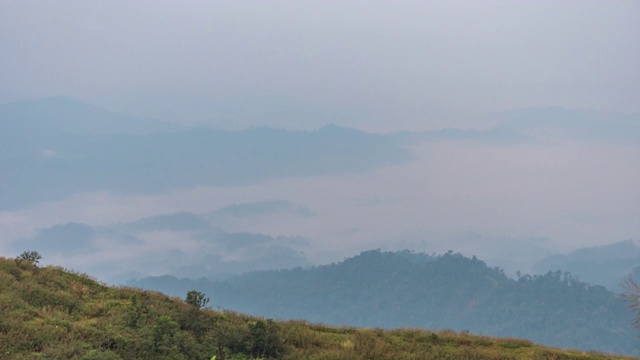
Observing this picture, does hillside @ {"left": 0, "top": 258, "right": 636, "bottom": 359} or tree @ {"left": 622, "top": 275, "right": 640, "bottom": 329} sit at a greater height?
tree @ {"left": 622, "top": 275, "right": 640, "bottom": 329}

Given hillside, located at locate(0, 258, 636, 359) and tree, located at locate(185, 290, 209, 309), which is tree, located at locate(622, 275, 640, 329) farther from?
tree, located at locate(185, 290, 209, 309)

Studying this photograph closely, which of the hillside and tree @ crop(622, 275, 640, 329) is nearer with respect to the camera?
tree @ crop(622, 275, 640, 329)

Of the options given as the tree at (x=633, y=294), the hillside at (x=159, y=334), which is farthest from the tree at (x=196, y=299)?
the tree at (x=633, y=294)

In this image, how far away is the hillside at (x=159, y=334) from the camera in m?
19.4

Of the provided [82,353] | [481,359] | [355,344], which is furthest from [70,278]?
[481,359]

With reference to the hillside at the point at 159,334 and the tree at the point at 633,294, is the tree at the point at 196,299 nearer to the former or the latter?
the hillside at the point at 159,334

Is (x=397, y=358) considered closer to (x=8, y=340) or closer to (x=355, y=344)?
(x=355, y=344)

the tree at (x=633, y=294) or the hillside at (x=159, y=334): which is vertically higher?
the tree at (x=633, y=294)

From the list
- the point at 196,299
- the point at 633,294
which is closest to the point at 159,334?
the point at 196,299

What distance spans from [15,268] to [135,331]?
9375 mm

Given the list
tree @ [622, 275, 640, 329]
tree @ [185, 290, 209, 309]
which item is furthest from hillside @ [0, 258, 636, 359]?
tree @ [622, 275, 640, 329]

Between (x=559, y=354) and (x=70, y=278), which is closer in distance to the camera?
(x=559, y=354)

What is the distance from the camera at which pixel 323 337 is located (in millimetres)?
25828

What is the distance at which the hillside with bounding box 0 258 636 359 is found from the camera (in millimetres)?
19391
